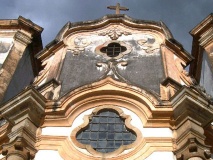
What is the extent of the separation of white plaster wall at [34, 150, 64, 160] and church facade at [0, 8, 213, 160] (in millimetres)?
22

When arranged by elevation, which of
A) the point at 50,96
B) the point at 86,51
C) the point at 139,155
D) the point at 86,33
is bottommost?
the point at 139,155

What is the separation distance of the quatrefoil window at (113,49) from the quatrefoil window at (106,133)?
3258 millimetres

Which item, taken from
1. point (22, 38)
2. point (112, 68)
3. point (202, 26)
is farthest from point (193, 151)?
point (22, 38)

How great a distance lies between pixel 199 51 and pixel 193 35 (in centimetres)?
62

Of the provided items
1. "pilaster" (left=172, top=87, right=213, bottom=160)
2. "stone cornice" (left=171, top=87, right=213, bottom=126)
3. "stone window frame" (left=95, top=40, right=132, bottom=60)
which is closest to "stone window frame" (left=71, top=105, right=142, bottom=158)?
"pilaster" (left=172, top=87, right=213, bottom=160)

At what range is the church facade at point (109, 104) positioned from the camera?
1097 cm

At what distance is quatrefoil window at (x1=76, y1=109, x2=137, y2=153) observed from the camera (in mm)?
11375

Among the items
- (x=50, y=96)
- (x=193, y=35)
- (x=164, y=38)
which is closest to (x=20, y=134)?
(x=50, y=96)

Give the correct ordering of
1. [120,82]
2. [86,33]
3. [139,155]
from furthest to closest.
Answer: [86,33] < [120,82] < [139,155]

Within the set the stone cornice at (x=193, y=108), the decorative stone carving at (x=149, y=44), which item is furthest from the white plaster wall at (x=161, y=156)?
the decorative stone carving at (x=149, y=44)

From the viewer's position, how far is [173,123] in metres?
11.5

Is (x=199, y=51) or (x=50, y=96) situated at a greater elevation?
(x=199, y=51)

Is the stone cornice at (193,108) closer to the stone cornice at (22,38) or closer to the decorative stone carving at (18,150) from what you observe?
the decorative stone carving at (18,150)

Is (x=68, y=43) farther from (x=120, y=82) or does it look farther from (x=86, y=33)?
(x=120, y=82)
